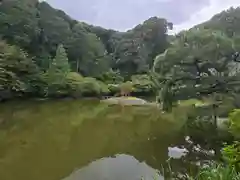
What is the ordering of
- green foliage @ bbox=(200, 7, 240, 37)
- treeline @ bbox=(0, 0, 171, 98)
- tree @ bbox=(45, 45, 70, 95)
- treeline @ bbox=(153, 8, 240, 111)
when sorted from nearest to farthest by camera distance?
treeline @ bbox=(153, 8, 240, 111)
green foliage @ bbox=(200, 7, 240, 37)
treeline @ bbox=(0, 0, 171, 98)
tree @ bbox=(45, 45, 70, 95)

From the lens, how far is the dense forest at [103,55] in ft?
31.2

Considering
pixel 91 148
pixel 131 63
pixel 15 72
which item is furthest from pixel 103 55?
pixel 91 148

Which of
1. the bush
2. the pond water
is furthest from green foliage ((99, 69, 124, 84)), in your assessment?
the pond water

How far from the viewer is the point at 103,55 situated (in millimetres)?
31234

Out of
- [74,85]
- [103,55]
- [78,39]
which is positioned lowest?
[74,85]

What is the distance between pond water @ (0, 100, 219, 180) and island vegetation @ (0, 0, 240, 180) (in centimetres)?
113

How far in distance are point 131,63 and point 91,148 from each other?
1007 inches

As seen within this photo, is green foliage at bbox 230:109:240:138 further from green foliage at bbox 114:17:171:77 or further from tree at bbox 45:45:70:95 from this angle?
green foliage at bbox 114:17:171:77

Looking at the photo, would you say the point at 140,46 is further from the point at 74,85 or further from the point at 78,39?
the point at 74,85

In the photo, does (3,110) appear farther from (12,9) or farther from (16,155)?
(12,9)

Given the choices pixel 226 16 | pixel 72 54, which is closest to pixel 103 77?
pixel 72 54

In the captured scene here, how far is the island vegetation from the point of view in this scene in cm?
930

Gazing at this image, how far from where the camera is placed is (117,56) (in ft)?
115

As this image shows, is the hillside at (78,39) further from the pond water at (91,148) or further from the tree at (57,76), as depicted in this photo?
the pond water at (91,148)
